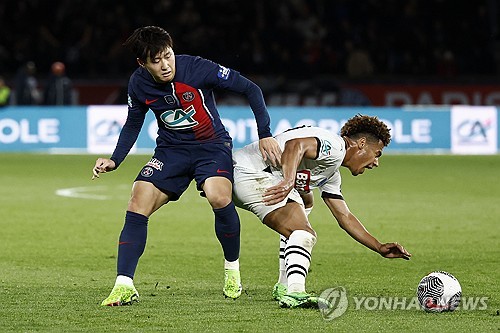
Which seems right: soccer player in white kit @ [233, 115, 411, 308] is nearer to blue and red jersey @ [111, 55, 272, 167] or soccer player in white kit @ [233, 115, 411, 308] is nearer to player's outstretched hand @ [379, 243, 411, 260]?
player's outstretched hand @ [379, 243, 411, 260]

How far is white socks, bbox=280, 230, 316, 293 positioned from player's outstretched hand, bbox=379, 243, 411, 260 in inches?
17.7

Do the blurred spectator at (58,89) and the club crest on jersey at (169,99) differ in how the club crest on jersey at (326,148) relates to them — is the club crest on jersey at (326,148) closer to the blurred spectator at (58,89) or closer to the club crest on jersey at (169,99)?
the club crest on jersey at (169,99)

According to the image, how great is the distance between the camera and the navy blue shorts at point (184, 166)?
22.9 ft

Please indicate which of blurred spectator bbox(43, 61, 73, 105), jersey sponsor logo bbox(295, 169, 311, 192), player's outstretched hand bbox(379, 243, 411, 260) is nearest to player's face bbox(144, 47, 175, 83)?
jersey sponsor logo bbox(295, 169, 311, 192)

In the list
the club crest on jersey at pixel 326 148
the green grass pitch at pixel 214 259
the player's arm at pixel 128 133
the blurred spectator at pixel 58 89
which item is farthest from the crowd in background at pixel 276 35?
the club crest on jersey at pixel 326 148

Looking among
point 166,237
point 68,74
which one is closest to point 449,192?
point 166,237

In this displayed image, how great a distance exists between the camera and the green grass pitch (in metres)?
6.26

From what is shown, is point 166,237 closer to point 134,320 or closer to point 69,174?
point 134,320

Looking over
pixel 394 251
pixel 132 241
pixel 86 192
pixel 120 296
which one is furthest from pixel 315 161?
pixel 86 192

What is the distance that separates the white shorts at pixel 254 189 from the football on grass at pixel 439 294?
968mm

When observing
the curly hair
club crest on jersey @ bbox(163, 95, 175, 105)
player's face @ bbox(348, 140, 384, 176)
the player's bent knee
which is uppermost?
club crest on jersey @ bbox(163, 95, 175, 105)

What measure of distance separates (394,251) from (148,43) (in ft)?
6.41

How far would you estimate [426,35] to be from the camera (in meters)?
27.3

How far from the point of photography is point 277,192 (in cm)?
641
